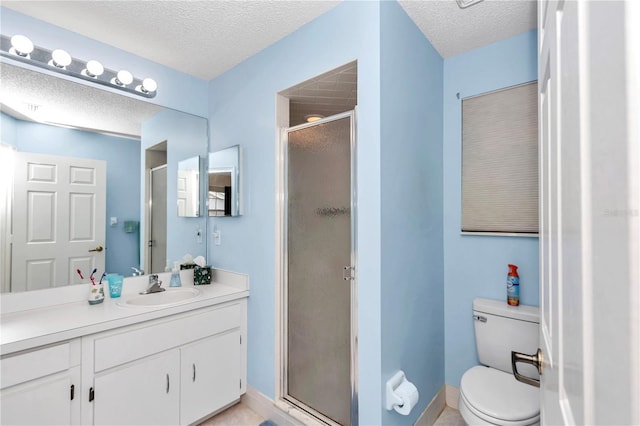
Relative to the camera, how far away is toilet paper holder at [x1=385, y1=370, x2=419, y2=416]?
1.47 m

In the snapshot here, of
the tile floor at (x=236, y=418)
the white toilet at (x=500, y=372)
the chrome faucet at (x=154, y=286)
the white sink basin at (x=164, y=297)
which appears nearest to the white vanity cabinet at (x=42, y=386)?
the white sink basin at (x=164, y=297)

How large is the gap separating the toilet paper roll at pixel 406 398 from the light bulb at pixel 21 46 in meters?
2.67

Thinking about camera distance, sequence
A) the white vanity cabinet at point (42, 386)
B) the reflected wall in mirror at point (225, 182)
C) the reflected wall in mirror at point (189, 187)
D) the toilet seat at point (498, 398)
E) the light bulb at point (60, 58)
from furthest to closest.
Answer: the reflected wall in mirror at point (189, 187) → the reflected wall in mirror at point (225, 182) → the light bulb at point (60, 58) → the toilet seat at point (498, 398) → the white vanity cabinet at point (42, 386)

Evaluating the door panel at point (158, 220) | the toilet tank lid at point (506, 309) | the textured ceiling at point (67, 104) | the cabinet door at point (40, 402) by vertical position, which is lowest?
the cabinet door at point (40, 402)

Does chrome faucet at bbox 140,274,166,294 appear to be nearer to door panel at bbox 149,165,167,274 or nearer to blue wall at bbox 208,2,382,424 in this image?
door panel at bbox 149,165,167,274

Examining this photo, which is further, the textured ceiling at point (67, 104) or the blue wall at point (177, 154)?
the blue wall at point (177, 154)

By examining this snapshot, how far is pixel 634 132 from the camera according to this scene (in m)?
0.24

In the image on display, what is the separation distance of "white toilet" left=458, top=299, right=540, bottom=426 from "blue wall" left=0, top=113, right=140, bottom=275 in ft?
7.50

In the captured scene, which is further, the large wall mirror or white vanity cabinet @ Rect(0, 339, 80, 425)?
the large wall mirror

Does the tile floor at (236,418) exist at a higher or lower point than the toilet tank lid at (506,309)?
lower

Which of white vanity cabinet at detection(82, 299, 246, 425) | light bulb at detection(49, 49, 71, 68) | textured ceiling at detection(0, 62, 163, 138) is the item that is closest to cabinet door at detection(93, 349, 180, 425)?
white vanity cabinet at detection(82, 299, 246, 425)

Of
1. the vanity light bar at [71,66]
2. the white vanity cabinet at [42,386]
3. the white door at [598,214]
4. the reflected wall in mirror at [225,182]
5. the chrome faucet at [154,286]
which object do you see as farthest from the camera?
the reflected wall in mirror at [225,182]

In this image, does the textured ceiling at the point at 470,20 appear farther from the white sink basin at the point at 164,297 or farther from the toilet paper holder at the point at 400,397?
the white sink basin at the point at 164,297

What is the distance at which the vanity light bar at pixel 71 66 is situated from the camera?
1620 millimetres
